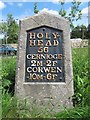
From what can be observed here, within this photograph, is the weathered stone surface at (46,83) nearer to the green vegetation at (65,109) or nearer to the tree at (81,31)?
the green vegetation at (65,109)

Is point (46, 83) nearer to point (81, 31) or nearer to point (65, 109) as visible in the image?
point (65, 109)

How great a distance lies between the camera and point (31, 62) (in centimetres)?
561

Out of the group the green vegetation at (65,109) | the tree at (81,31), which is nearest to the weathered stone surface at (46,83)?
the green vegetation at (65,109)

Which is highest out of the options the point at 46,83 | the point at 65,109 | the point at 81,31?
the point at 81,31

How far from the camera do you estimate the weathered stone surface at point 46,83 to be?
543 cm

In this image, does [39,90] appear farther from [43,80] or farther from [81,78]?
[81,78]

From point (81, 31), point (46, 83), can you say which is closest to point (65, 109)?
point (46, 83)

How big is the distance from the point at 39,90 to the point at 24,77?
0.37 metres

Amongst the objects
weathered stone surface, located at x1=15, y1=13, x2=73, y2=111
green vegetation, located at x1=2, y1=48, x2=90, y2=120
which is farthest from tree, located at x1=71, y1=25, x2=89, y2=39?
weathered stone surface, located at x1=15, y1=13, x2=73, y2=111

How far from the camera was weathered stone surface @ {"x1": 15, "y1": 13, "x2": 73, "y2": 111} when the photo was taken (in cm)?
543

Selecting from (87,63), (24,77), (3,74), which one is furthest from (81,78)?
(3,74)

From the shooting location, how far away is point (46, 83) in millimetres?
5477

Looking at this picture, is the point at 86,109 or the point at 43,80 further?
the point at 43,80

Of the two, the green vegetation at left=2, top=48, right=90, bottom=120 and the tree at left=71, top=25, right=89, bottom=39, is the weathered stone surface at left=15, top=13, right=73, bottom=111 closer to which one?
the green vegetation at left=2, top=48, right=90, bottom=120
